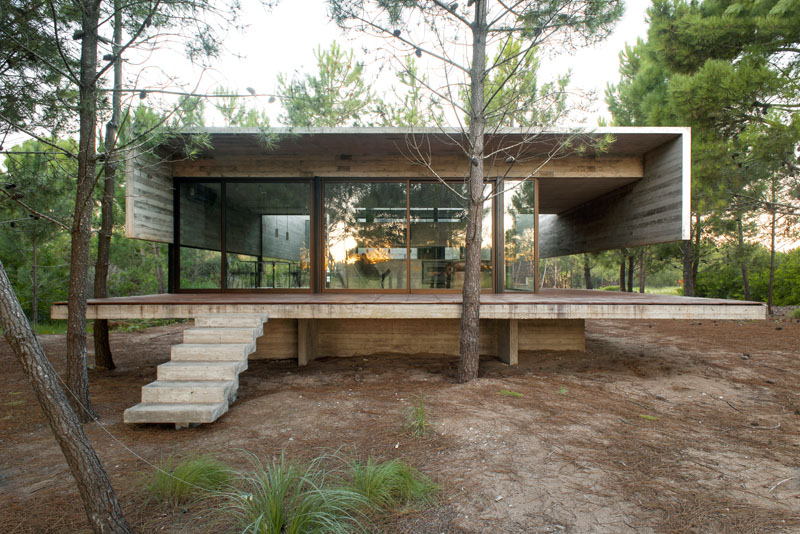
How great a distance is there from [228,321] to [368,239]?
286cm

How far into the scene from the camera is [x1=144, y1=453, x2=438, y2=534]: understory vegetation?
1.80 meters

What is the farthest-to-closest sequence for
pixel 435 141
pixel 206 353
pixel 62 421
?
pixel 435 141, pixel 206 353, pixel 62 421

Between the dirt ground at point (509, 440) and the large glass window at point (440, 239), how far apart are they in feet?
5.21

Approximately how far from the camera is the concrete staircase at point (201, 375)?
10.3 ft

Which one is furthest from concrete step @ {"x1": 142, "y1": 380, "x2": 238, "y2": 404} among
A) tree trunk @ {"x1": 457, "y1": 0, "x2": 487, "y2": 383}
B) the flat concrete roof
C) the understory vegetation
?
the flat concrete roof

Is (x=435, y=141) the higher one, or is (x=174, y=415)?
(x=435, y=141)

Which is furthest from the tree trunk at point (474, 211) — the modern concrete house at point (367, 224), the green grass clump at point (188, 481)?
the green grass clump at point (188, 481)

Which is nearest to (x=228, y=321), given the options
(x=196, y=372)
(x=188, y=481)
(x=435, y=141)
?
(x=196, y=372)

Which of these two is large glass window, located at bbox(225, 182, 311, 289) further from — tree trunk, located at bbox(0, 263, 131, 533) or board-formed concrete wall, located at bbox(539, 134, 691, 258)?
board-formed concrete wall, located at bbox(539, 134, 691, 258)

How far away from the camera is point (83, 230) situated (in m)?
3.53

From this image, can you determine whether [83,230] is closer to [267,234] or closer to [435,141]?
[267,234]

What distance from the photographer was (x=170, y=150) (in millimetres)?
6156

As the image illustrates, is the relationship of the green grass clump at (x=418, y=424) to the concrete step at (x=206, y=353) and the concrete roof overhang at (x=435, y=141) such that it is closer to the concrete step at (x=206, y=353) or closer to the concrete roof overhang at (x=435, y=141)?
the concrete step at (x=206, y=353)

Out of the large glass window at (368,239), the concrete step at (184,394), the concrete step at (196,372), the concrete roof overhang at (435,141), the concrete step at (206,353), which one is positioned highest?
the concrete roof overhang at (435,141)
